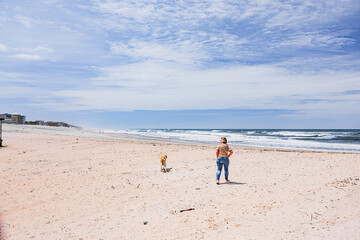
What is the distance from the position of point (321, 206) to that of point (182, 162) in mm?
8252

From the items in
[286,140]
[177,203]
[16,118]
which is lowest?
[177,203]

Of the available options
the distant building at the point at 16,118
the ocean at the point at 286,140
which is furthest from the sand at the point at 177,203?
the distant building at the point at 16,118

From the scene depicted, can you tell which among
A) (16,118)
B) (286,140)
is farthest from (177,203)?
(16,118)

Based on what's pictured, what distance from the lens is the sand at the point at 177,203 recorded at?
534 cm

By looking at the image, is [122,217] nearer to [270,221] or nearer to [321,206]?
[270,221]

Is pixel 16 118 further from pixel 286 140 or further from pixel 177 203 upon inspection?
pixel 177 203

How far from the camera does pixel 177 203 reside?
7180 millimetres

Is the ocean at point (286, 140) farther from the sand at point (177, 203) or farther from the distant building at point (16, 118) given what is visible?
the distant building at point (16, 118)

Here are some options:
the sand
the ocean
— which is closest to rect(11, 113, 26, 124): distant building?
the ocean

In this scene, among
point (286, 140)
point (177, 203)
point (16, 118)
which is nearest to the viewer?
point (177, 203)

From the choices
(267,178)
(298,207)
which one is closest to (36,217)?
(298,207)

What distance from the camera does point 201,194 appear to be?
25.9ft

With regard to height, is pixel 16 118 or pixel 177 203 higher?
pixel 16 118

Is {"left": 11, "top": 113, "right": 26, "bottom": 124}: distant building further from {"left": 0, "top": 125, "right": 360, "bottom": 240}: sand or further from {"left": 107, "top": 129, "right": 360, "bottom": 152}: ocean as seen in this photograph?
{"left": 0, "top": 125, "right": 360, "bottom": 240}: sand
